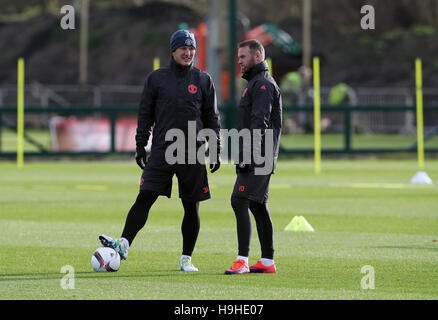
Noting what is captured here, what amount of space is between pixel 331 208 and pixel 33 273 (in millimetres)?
6820

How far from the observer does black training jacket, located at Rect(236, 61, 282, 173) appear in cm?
885

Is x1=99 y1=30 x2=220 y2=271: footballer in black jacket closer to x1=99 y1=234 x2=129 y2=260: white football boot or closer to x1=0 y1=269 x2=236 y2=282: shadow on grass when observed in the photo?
x1=99 y1=234 x2=129 y2=260: white football boot

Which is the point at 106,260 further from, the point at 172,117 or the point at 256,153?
the point at 256,153

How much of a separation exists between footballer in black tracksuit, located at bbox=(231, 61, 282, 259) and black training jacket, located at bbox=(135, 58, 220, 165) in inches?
14.2

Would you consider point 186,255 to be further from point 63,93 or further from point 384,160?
point 63,93

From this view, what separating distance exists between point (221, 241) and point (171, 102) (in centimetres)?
262

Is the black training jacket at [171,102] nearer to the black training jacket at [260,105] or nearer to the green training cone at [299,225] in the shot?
the black training jacket at [260,105]

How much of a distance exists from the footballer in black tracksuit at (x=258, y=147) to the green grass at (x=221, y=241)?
375mm

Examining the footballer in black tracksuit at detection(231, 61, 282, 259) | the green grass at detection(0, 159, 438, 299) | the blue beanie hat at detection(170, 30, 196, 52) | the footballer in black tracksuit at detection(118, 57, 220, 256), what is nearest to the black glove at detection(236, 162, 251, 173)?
the footballer in black tracksuit at detection(231, 61, 282, 259)

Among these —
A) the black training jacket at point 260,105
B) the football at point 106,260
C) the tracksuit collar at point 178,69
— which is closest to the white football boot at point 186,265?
the football at point 106,260

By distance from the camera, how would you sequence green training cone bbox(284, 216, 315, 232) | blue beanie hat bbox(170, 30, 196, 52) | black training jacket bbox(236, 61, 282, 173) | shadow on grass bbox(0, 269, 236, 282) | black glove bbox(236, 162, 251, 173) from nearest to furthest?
shadow on grass bbox(0, 269, 236, 282) → black training jacket bbox(236, 61, 282, 173) → black glove bbox(236, 162, 251, 173) → blue beanie hat bbox(170, 30, 196, 52) → green training cone bbox(284, 216, 315, 232)

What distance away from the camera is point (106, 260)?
29.5 feet

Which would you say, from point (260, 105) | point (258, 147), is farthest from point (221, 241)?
point (260, 105)
